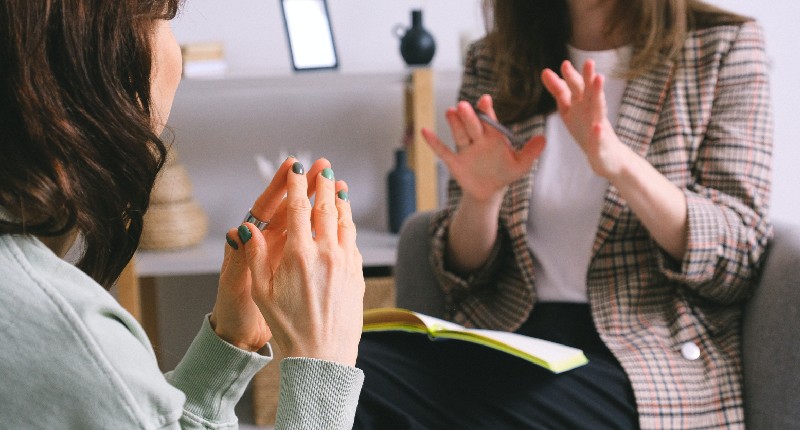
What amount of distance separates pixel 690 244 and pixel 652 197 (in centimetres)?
9

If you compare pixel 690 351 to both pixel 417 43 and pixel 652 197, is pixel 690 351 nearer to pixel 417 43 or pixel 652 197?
pixel 652 197

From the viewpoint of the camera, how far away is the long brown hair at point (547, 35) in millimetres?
1354

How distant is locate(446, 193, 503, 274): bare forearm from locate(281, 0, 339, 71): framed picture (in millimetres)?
953

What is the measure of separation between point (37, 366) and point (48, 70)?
20cm

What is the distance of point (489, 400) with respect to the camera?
1147mm

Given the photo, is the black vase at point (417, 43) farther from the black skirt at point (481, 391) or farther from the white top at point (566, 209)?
the black skirt at point (481, 391)

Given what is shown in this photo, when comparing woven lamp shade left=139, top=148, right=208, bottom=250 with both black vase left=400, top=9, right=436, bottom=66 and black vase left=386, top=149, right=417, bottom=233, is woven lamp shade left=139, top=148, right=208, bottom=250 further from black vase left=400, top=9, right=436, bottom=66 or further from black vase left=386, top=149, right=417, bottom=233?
black vase left=400, top=9, right=436, bottom=66

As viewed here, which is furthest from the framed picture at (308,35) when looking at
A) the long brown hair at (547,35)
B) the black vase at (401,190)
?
the long brown hair at (547,35)

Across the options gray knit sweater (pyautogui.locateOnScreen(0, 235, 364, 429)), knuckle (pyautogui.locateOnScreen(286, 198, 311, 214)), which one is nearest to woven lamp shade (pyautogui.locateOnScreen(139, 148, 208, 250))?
knuckle (pyautogui.locateOnScreen(286, 198, 311, 214))

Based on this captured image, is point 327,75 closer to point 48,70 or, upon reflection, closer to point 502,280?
point 502,280

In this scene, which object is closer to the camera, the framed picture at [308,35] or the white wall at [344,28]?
the framed picture at [308,35]

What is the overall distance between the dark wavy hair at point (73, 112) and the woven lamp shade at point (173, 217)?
154 centimetres

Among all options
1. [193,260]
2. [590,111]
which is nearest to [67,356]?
[590,111]

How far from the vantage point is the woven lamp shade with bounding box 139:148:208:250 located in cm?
217
